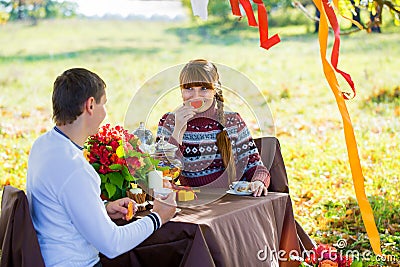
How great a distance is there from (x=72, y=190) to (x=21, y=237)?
25 centimetres

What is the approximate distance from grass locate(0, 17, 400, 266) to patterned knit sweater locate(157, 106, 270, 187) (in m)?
0.22

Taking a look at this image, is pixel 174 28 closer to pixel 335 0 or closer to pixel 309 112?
pixel 309 112

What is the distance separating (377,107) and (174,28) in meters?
7.57

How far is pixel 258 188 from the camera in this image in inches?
114

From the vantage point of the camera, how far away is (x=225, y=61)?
1228 centimetres

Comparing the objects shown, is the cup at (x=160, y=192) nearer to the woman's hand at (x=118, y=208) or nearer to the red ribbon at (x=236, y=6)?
the woman's hand at (x=118, y=208)

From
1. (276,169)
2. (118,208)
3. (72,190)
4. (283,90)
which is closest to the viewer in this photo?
(72,190)

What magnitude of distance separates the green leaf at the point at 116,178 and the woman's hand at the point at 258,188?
64cm

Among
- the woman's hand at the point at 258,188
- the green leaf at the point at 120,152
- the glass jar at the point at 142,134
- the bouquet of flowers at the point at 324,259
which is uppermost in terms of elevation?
the glass jar at the point at 142,134

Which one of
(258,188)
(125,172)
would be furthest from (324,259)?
(125,172)

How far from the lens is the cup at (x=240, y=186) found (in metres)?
2.90

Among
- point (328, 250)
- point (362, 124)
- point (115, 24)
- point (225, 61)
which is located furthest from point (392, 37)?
point (328, 250)

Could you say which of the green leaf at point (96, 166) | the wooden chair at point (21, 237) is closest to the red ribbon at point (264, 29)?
the green leaf at point (96, 166)

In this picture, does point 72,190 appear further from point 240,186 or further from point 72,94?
point 240,186
